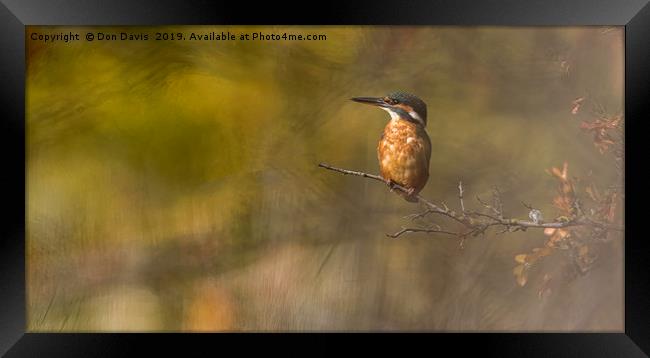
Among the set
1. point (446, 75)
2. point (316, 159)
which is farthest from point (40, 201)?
point (446, 75)

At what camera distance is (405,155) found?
1.94 meters

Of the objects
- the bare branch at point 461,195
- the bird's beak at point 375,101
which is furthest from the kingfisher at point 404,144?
the bare branch at point 461,195

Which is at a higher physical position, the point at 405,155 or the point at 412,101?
the point at 412,101

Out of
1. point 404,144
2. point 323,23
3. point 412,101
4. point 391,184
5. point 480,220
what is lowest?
point 480,220

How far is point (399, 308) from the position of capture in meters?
1.95

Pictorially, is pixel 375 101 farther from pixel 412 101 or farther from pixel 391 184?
pixel 391 184

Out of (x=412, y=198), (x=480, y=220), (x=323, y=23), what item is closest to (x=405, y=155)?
(x=412, y=198)

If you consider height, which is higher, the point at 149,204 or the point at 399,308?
the point at 149,204

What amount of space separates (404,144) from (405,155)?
0.03 m

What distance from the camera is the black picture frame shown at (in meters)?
1.93

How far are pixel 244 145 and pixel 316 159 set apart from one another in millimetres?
229

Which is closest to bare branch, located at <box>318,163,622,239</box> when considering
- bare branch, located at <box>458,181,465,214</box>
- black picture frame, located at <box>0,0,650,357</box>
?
bare branch, located at <box>458,181,465,214</box>

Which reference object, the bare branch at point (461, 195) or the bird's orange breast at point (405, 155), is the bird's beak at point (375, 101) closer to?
the bird's orange breast at point (405, 155)

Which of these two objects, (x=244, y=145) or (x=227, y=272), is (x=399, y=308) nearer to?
(x=227, y=272)
